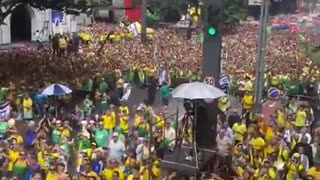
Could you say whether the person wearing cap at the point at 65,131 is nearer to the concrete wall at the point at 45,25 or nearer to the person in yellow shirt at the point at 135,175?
the person in yellow shirt at the point at 135,175

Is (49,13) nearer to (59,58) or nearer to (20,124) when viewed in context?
(59,58)

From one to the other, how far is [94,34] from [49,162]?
26.2 metres

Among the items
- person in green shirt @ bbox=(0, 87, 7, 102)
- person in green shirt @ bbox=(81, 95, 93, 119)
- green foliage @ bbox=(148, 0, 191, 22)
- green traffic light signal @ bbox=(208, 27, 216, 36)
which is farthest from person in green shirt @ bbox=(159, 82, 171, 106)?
green foliage @ bbox=(148, 0, 191, 22)

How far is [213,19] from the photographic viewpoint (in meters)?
14.7

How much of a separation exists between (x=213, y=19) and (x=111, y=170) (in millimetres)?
3824

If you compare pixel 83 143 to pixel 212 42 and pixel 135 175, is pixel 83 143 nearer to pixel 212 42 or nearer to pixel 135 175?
pixel 135 175

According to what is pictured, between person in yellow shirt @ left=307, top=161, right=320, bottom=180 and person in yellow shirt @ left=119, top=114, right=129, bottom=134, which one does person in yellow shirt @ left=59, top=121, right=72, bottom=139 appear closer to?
person in yellow shirt @ left=119, top=114, right=129, bottom=134

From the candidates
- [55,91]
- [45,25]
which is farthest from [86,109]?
[45,25]

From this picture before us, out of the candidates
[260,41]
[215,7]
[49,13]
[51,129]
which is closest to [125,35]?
[49,13]

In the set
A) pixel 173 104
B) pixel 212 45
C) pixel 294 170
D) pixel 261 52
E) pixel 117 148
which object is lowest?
pixel 173 104

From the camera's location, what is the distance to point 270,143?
15758 mm

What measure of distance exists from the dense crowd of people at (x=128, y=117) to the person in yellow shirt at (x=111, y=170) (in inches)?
0.8

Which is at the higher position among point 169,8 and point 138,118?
point 169,8

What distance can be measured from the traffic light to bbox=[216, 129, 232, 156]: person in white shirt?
2628 millimetres
